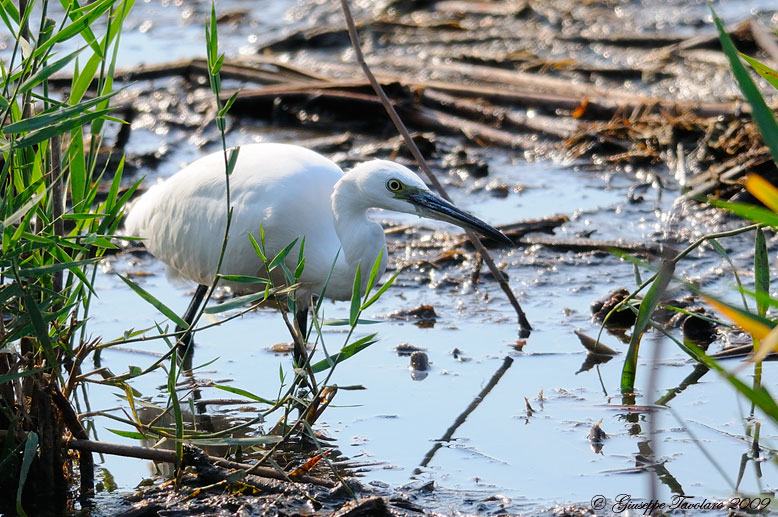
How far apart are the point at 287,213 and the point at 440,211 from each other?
761 millimetres

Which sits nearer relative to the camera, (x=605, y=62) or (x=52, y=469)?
(x=52, y=469)

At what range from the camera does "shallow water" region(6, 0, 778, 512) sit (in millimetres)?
3438

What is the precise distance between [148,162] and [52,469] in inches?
182


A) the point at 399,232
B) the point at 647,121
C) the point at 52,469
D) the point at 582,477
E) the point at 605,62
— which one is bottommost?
the point at 582,477

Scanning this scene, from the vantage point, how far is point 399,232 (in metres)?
6.25

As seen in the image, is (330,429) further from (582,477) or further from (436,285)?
(436,285)

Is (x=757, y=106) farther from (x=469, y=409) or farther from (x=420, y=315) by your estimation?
(x=420, y=315)

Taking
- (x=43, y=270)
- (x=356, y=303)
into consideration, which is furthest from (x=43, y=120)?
(x=356, y=303)

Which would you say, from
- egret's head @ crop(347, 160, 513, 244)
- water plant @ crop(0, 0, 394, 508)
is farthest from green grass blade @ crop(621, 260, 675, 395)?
egret's head @ crop(347, 160, 513, 244)

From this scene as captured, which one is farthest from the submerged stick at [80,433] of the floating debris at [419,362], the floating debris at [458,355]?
the floating debris at [458,355]

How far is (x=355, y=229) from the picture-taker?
4242mm

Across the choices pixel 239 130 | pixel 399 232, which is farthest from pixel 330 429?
pixel 239 130

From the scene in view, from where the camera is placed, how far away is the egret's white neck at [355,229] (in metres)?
4.21

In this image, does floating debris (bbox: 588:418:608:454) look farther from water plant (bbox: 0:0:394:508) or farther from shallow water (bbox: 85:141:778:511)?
water plant (bbox: 0:0:394:508)
